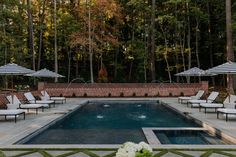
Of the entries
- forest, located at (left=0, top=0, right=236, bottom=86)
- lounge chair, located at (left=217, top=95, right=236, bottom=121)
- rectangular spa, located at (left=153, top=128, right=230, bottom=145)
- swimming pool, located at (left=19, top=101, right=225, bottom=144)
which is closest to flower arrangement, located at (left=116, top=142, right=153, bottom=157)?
swimming pool, located at (left=19, top=101, right=225, bottom=144)

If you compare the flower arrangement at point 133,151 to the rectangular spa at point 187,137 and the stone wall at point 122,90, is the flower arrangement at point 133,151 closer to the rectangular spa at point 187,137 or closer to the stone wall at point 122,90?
the rectangular spa at point 187,137

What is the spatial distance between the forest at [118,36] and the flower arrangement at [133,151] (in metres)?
21.4

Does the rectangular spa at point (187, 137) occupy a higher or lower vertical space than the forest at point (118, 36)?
lower

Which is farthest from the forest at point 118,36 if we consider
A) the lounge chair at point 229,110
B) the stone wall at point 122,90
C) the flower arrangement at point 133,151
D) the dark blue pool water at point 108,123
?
the flower arrangement at point 133,151

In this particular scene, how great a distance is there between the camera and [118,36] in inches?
1150

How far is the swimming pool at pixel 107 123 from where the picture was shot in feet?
29.5

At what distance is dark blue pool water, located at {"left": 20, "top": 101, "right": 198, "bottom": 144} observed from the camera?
29.6 ft

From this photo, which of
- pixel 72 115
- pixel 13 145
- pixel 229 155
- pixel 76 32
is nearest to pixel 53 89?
pixel 76 32

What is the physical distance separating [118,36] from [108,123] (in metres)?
17.5

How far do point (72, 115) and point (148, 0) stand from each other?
1654cm

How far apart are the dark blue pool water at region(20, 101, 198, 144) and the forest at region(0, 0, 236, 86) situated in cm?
770

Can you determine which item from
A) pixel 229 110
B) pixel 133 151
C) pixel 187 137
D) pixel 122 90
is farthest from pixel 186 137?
pixel 122 90

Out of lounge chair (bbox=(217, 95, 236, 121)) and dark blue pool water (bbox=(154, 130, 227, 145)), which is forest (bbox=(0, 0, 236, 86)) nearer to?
lounge chair (bbox=(217, 95, 236, 121))

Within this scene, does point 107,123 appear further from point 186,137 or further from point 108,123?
point 186,137
